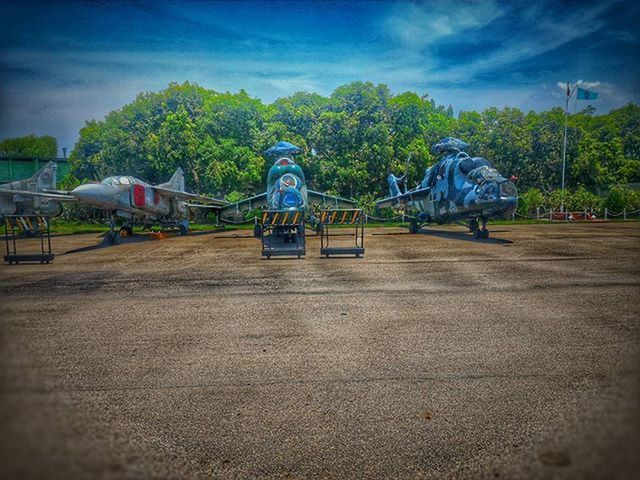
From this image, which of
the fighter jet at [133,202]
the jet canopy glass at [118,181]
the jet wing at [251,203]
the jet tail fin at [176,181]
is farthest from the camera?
the jet tail fin at [176,181]

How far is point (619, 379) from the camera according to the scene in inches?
27.1

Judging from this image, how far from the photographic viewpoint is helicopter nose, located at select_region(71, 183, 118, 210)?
17234 mm

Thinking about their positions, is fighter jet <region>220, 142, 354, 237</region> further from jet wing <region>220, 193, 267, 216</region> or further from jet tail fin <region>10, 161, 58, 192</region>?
jet tail fin <region>10, 161, 58, 192</region>

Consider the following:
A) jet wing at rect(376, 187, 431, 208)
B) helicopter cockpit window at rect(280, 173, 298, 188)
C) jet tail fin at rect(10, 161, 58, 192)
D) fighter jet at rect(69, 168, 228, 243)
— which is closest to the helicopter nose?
fighter jet at rect(69, 168, 228, 243)

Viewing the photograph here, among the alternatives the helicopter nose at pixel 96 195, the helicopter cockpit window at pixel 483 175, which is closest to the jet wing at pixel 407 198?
the helicopter cockpit window at pixel 483 175

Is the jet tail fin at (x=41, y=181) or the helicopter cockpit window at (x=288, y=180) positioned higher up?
the jet tail fin at (x=41, y=181)

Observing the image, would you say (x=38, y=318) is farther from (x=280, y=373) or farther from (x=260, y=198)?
(x=260, y=198)

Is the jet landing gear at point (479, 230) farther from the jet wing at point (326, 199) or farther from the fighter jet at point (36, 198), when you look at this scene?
the fighter jet at point (36, 198)

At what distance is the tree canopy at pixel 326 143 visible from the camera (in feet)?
113

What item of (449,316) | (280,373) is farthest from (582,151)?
(280,373)

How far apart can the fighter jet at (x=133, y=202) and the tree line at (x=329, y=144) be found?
31.5 feet

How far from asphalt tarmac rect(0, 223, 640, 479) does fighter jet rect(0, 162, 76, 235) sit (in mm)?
13796

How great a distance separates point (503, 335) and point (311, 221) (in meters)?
17.5

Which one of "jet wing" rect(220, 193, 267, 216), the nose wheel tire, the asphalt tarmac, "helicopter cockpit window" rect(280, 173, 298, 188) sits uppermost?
"helicopter cockpit window" rect(280, 173, 298, 188)
